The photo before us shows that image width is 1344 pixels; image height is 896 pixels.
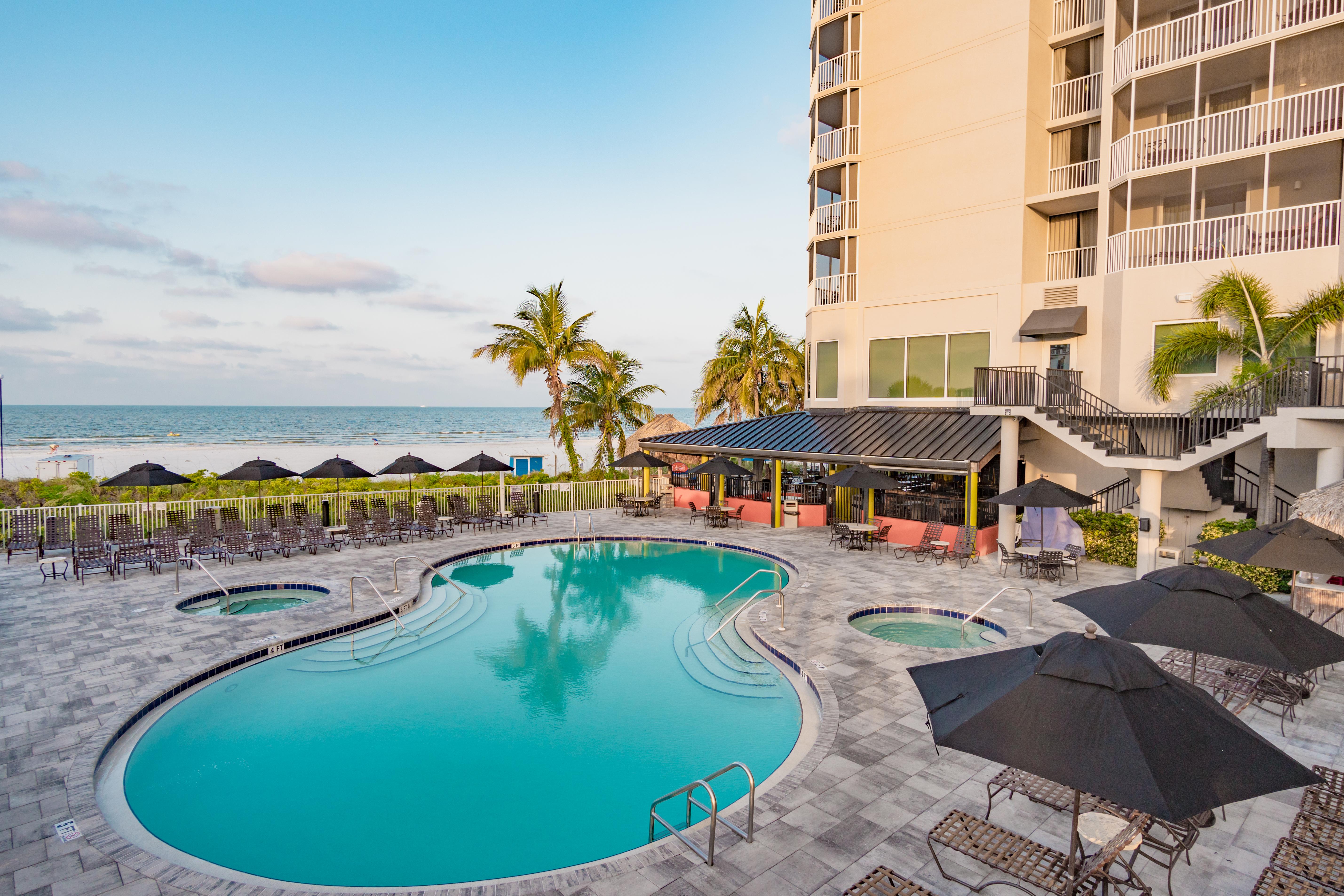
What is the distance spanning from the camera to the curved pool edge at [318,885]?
16.9 feet

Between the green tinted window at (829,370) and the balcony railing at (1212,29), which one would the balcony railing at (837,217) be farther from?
the balcony railing at (1212,29)

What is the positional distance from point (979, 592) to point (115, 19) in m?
27.8

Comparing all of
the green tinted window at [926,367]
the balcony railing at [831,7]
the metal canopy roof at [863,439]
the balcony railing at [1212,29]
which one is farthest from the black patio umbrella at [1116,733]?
the balcony railing at [831,7]

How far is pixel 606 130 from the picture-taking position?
3331 cm

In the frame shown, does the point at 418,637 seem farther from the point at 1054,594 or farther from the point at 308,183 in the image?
the point at 308,183

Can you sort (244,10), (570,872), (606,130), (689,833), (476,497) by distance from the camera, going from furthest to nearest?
(606,130) < (476,497) < (244,10) < (689,833) < (570,872)

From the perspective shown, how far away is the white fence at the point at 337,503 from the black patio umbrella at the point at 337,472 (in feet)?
6.02

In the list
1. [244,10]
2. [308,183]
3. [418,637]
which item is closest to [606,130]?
[308,183]

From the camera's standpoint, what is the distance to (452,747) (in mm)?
8070

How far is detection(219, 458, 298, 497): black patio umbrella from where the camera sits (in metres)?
17.2

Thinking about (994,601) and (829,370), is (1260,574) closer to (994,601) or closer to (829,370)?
(994,601)

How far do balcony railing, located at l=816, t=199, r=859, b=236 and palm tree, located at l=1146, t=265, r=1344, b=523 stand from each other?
34.9ft

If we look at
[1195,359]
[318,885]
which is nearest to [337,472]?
[318,885]

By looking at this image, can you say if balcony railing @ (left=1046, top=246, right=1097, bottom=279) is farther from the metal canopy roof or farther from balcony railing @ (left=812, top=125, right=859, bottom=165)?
balcony railing @ (left=812, top=125, right=859, bottom=165)
